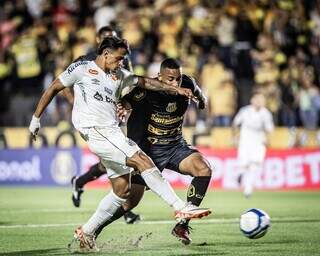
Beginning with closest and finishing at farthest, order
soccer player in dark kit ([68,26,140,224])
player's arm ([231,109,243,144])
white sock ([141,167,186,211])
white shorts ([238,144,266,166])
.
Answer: white sock ([141,167,186,211]), soccer player in dark kit ([68,26,140,224]), white shorts ([238,144,266,166]), player's arm ([231,109,243,144])

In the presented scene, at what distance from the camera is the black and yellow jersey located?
444 inches

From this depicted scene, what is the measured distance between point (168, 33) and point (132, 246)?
1347cm

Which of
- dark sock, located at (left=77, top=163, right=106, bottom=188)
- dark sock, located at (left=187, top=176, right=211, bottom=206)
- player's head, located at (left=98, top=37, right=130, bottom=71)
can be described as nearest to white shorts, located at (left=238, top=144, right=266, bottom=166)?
dark sock, located at (left=77, top=163, right=106, bottom=188)

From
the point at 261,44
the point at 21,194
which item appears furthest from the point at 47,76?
the point at 261,44

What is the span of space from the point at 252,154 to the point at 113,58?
1067 centimetres

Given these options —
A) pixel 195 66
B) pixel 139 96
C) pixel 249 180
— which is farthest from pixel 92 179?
pixel 195 66

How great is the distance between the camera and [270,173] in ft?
73.2

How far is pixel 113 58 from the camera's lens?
9.93 metres

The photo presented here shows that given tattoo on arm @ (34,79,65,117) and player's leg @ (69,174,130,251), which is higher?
tattoo on arm @ (34,79,65,117)

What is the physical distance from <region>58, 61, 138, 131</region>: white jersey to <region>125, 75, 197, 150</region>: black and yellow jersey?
49.4 inches

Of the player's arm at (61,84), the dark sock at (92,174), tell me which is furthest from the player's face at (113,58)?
the dark sock at (92,174)

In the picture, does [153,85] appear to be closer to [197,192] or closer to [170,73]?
[170,73]

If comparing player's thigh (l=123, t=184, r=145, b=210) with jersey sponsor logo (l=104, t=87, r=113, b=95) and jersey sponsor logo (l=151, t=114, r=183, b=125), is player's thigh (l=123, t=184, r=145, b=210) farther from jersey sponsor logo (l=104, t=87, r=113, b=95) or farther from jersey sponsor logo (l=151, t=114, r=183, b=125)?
jersey sponsor logo (l=104, t=87, r=113, b=95)

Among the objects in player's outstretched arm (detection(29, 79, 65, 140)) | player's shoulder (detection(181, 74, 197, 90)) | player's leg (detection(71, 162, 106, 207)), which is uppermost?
player's shoulder (detection(181, 74, 197, 90))
